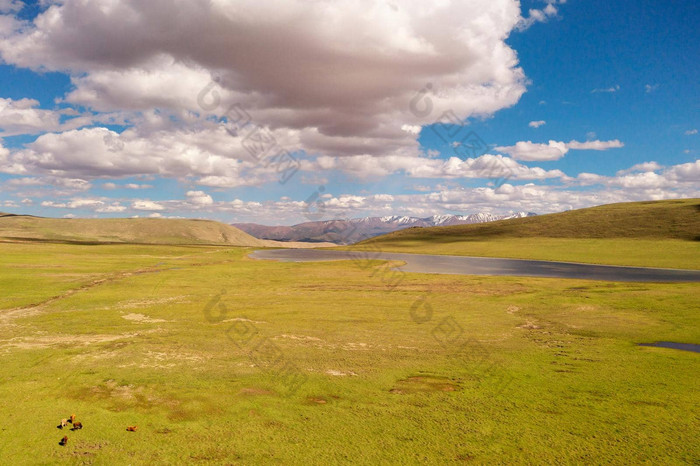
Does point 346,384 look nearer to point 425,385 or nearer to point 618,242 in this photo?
point 425,385

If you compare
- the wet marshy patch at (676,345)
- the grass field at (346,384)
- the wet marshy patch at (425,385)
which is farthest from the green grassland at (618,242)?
the wet marshy patch at (425,385)

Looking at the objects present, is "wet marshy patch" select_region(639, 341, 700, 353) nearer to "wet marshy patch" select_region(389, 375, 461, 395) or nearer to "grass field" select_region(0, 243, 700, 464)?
"grass field" select_region(0, 243, 700, 464)

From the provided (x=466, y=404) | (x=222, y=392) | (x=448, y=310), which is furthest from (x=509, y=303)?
(x=222, y=392)

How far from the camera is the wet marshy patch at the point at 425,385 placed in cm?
1537

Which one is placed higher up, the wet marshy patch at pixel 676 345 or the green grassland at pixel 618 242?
the green grassland at pixel 618 242

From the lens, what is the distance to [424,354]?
20.4 meters

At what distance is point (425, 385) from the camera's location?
1594 cm

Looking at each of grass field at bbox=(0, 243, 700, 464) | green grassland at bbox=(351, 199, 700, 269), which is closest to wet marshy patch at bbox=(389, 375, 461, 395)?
grass field at bbox=(0, 243, 700, 464)

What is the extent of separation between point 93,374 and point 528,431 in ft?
55.3

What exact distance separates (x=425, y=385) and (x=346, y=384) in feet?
10.6

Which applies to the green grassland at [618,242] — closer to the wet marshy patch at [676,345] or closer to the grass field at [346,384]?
the wet marshy patch at [676,345]

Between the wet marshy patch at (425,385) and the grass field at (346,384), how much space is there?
84 millimetres

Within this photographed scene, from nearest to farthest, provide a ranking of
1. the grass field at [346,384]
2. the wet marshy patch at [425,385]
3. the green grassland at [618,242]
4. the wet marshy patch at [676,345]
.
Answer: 1. the grass field at [346,384]
2. the wet marshy patch at [425,385]
3. the wet marshy patch at [676,345]
4. the green grassland at [618,242]

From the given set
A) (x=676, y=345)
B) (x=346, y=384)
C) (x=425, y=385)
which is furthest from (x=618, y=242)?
(x=346, y=384)
